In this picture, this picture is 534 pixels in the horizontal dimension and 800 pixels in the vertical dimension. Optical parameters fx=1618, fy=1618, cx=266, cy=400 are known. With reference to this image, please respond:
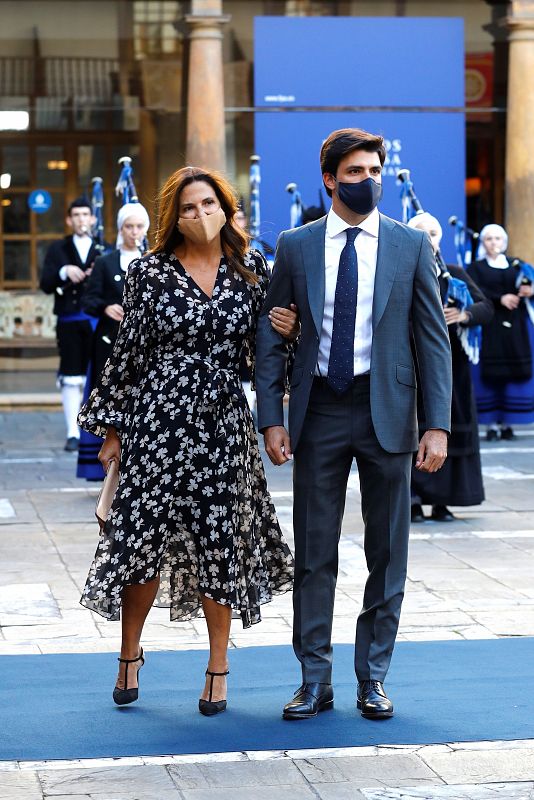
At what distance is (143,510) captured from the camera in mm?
5223

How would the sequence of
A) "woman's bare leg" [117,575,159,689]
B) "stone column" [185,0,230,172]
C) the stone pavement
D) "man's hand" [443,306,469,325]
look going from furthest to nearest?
"stone column" [185,0,230,172] → "man's hand" [443,306,469,325] → "woman's bare leg" [117,575,159,689] → the stone pavement

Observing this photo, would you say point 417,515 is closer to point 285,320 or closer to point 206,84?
point 285,320

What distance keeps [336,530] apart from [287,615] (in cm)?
182

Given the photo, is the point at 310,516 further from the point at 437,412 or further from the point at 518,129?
the point at 518,129

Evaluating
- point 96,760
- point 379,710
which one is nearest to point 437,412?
point 379,710

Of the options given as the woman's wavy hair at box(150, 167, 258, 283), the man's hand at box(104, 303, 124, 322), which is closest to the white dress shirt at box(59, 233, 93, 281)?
the man's hand at box(104, 303, 124, 322)

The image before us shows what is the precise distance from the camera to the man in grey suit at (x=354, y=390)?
512 centimetres

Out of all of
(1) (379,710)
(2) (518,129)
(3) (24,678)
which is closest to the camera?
(1) (379,710)

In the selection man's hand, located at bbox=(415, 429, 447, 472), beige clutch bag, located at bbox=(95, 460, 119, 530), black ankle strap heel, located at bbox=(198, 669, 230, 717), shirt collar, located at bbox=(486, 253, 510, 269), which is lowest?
black ankle strap heel, located at bbox=(198, 669, 230, 717)

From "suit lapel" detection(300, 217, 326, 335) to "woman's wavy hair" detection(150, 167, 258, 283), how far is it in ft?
0.81

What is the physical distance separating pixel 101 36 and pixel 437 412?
13.0 metres

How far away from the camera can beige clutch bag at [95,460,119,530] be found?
5.37 m

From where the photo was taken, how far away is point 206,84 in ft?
55.0

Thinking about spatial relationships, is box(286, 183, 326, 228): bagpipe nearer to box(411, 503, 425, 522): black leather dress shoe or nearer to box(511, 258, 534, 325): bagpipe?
box(511, 258, 534, 325): bagpipe
